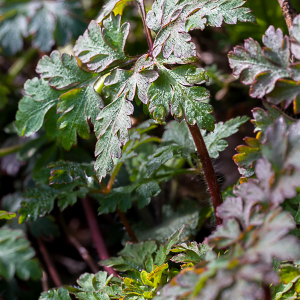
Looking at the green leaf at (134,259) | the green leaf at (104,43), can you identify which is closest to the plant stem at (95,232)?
the green leaf at (134,259)

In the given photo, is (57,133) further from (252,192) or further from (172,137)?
(252,192)

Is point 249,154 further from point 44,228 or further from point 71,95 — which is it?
point 44,228

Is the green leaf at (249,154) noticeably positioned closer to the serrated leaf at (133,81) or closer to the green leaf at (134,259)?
the serrated leaf at (133,81)

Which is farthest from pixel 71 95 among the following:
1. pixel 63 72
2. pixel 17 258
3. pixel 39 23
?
pixel 39 23

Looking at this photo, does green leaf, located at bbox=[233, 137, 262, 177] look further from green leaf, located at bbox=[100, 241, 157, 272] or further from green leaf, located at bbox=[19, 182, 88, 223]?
green leaf, located at bbox=[19, 182, 88, 223]

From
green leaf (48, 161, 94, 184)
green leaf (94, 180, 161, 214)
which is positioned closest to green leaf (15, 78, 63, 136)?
green leaf (48, 161, 94, 184)

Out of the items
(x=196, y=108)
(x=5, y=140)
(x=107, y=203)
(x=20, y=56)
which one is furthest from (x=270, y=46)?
(x=20, y=56)
